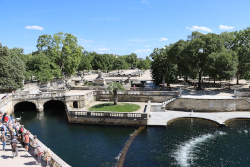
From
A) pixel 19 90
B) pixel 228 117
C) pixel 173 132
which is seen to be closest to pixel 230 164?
pixel 173 132

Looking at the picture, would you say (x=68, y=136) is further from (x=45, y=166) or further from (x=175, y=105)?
(x=175, y=105)

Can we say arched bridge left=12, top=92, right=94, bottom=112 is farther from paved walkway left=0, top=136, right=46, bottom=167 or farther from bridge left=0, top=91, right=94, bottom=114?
paved walkway left=0, top=136, right=46, bottom=167

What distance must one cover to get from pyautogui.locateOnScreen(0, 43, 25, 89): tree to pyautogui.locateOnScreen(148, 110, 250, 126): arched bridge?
1132 inches

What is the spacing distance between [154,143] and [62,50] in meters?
46.4

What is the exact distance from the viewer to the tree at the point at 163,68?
146 feet

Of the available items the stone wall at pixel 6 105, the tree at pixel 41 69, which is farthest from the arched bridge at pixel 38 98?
the tree at pixel 41 69

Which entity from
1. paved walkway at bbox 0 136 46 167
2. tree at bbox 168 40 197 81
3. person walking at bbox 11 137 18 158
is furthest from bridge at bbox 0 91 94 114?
tree at bbox 168 40 197 81

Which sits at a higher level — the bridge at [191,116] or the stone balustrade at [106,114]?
the stone balustrade at [106,114]

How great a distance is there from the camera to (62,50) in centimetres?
5922

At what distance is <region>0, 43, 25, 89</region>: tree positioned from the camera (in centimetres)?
3825

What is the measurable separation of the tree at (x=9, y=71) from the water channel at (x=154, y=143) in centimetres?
1184

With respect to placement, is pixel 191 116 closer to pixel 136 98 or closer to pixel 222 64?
pixel 136 98

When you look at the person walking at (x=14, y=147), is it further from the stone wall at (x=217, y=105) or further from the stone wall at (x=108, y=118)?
the stone wall at (x=217, y=105)

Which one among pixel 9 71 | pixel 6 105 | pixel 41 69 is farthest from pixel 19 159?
pixel 41 69
